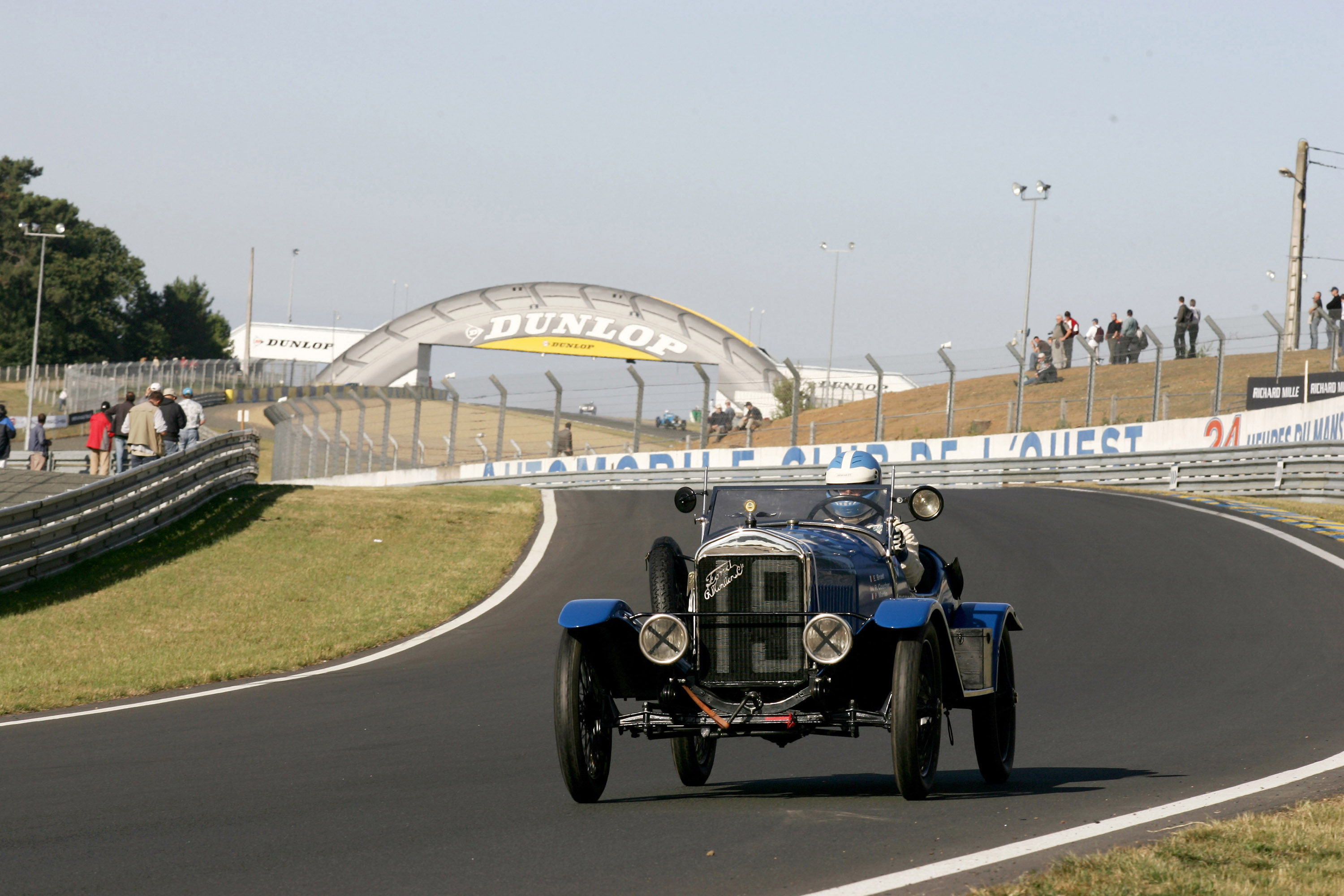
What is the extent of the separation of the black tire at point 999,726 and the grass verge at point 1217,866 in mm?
1549

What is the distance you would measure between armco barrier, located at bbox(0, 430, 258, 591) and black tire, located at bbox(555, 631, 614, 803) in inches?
437

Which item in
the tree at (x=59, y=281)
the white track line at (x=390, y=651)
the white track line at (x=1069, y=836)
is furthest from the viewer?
the tree at (x=59, y=281)

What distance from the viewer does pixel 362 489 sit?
1011 inches

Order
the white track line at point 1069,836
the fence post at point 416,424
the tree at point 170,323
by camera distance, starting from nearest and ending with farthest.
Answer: the white track line at point 1069,836 < the fence post at point 416,424 < the tree at point 170,323

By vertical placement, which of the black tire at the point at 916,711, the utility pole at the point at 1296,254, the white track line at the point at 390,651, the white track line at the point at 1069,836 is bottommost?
the white track line at the point at 390,651

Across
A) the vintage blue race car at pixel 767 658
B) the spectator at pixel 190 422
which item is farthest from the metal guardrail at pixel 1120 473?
the vintage blue race car at pixel 767 658

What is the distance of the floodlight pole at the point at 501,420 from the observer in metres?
31.5

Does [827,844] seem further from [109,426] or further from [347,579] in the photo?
[109,426]

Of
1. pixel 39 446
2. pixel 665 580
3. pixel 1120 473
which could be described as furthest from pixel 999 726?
pixel 39 446

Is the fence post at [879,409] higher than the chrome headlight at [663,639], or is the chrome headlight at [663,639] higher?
the fence post at [879,409]

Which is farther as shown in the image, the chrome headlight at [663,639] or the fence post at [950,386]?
the fence post at [950,386]

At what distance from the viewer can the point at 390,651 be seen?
13.7m

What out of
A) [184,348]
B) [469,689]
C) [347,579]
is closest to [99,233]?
[184,348]

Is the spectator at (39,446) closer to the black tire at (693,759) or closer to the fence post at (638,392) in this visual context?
the fence post at (638,392)
